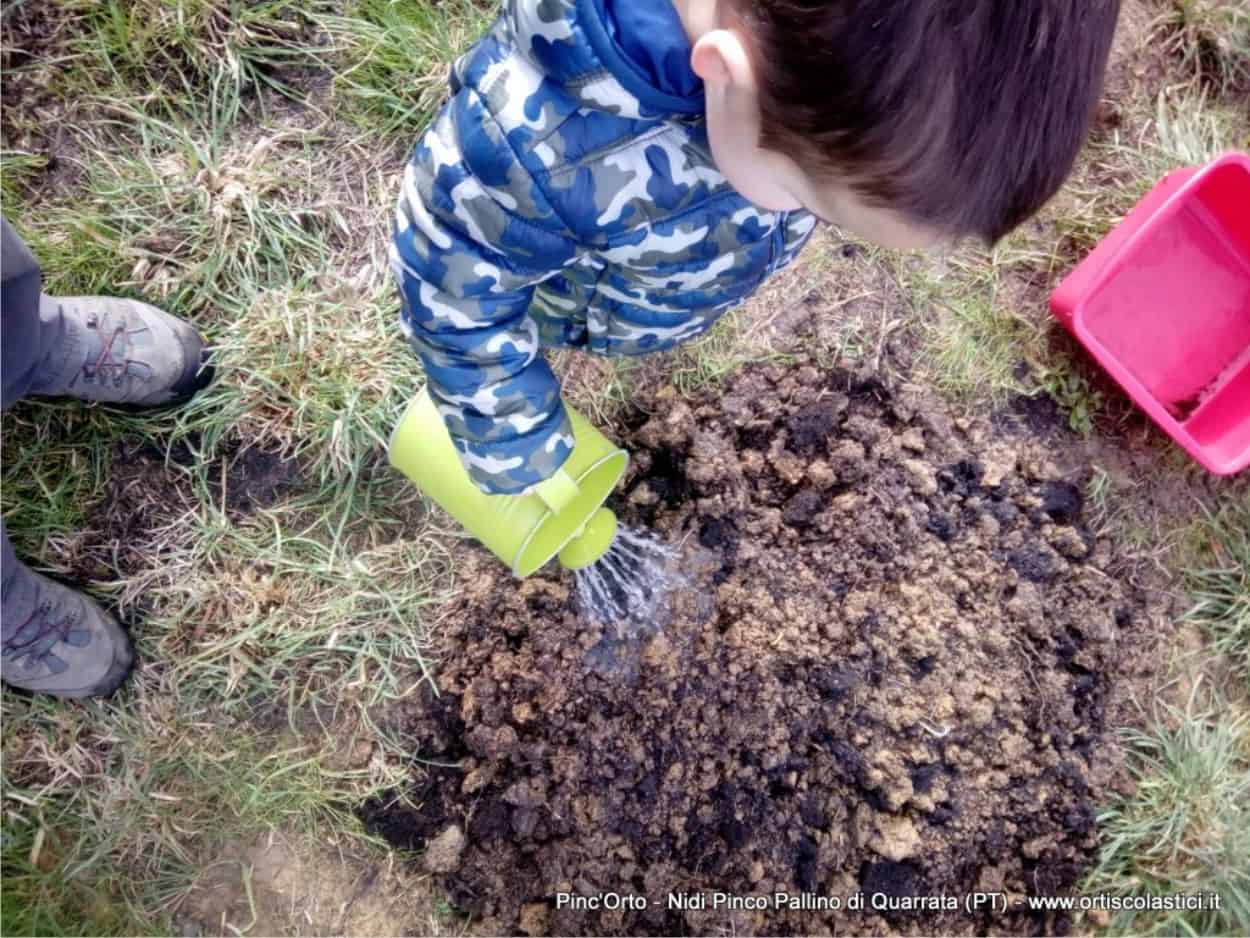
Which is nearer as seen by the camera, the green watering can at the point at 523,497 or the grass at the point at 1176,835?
the green watering can at the point at 523,497

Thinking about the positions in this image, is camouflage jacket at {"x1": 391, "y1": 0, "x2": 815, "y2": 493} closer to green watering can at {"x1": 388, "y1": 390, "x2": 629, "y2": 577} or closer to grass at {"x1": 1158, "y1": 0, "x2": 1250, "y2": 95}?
green watering can at {"x1": 388, "y1": 390, "x2": 629, "y2": 577}

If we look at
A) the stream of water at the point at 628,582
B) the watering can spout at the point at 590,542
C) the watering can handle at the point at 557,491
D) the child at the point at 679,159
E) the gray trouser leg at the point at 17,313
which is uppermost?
the child at the point at 679,159

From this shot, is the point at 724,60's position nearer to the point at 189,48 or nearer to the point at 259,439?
the point at 259,439

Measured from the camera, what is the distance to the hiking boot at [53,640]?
1438mm


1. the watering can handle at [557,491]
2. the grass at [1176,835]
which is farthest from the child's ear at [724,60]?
the grass at [1176,835]

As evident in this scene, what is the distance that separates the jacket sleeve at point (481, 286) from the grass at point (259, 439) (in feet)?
1.59

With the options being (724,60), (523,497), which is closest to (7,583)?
(523,497)

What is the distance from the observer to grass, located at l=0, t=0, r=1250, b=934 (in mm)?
1538

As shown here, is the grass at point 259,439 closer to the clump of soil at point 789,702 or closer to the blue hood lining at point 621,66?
the clump of soil at point 789,702

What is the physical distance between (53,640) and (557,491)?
0.86 metres

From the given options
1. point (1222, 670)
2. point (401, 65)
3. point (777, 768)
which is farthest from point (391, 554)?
point (1222, 670)

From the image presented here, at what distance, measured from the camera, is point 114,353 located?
1.46m

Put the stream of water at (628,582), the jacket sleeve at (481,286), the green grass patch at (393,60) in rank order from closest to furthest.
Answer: the jacket sleeve at (481,286), the stream of water at (628,582), the green grass patch at (393,60)

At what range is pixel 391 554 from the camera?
5.22 feet
